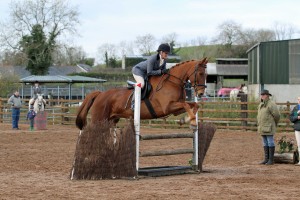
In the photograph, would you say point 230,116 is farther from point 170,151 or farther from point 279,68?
point 170,151

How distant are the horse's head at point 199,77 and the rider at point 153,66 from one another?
0.53m

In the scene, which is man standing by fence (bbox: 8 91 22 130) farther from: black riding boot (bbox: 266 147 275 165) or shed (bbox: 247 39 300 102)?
black riding boot (bbox: 266 147 275 165)

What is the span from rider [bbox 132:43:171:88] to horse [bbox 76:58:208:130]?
0.12 metres

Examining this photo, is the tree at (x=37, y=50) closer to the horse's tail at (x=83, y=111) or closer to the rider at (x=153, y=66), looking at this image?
the horse's tail at (x=83, y=111)

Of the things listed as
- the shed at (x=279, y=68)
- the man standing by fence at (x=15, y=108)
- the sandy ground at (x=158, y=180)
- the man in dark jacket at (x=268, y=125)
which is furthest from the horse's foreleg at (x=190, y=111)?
the shed at (x=279, y=68)

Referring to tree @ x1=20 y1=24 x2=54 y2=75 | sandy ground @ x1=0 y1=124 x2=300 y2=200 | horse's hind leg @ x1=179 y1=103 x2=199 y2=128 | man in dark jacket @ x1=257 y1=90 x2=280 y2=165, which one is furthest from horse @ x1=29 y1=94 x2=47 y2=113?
tree @ x1=20 y1=24 x2=54 y2=75

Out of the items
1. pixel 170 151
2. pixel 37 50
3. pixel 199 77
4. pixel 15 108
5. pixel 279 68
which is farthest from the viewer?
pixel 37 50

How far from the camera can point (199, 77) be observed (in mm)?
10266

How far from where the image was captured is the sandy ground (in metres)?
8.31

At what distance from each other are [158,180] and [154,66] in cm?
214

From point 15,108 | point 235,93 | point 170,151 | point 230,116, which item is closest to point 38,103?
point 15,108

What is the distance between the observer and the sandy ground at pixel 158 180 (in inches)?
327

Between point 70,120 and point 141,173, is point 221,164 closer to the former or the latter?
point 141,173

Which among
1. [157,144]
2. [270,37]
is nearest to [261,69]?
[157,144]
